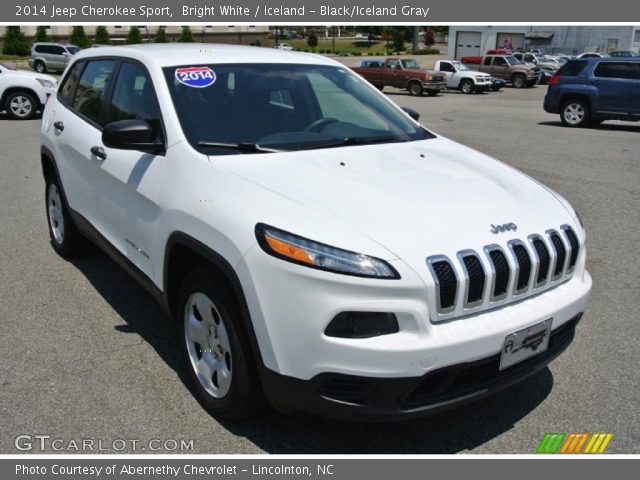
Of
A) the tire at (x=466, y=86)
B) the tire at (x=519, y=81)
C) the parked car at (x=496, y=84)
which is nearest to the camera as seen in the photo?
the tire at (x=466, y=86)

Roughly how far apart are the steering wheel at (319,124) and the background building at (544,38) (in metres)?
60.4

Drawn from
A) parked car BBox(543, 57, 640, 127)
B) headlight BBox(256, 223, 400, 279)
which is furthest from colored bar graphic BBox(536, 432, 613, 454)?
parked car BBox(543, 57, 640, 127)

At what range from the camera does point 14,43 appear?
57.0m

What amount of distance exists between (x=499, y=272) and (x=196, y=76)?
2119mm

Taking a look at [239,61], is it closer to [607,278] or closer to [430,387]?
[430,387]

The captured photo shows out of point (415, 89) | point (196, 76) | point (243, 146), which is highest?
point (196, 76)

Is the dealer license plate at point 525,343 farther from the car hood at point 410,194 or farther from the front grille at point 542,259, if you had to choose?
the car hood at point 410,194

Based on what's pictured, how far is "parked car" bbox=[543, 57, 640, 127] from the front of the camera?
15.4 metres

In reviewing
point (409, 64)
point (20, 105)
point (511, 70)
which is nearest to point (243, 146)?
point (20, 105)

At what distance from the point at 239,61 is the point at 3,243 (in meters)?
3.49

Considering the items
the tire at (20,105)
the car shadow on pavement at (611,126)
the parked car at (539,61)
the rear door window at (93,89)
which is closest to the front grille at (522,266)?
the rear door window at (93,89)

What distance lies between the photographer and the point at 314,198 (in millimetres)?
2885

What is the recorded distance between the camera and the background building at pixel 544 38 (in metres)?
58.7

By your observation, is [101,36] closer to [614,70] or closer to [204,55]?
[614,70]
